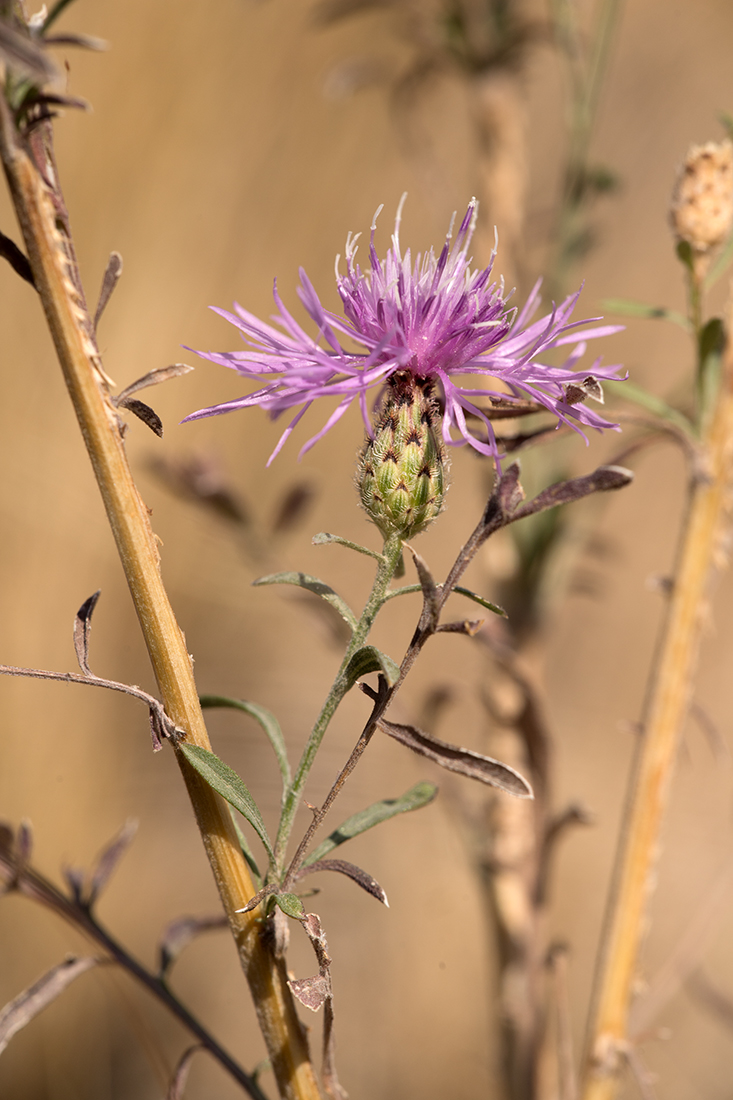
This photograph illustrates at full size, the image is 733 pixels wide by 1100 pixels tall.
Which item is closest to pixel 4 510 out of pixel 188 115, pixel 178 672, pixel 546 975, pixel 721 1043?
pixel 188 115

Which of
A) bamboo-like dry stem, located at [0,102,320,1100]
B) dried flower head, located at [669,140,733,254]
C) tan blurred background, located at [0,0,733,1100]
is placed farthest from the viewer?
tan blurred background, located at [0,0,733,1100]

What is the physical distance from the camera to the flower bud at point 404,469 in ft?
2.03

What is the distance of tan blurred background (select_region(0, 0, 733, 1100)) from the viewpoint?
2.45 meters

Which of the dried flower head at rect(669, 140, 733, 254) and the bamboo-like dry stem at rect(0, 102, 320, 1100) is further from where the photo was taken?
the dried flower head at rect(669, 140, 733, 254)

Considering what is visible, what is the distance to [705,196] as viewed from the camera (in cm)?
85

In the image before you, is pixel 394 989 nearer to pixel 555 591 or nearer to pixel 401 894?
pixel 401 894

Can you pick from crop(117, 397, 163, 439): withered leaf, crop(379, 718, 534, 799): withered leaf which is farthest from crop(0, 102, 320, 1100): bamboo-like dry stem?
crop(379, 718, 534, 799): withered leaf

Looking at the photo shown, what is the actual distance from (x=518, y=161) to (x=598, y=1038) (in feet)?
4.27

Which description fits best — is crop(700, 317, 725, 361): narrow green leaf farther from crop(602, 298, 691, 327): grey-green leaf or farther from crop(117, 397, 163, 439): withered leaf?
crop(117, 397, 163, 439): withered leaf

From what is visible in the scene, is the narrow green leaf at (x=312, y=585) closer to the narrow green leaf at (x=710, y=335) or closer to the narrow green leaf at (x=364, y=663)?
the narrow green leaf at (x=364, y=663)

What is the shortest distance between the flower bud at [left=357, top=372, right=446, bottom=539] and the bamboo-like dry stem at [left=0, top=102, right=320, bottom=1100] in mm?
161

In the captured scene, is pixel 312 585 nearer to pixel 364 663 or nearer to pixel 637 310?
pixel 364 663

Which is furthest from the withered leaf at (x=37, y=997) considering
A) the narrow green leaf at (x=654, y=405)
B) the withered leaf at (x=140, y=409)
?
the narrow green leaf at (x=654, y=405)

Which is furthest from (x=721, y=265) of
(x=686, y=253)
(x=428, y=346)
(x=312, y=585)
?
(x=312, y=585)
